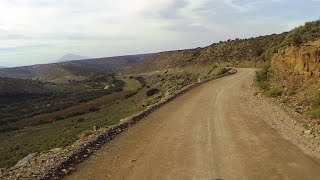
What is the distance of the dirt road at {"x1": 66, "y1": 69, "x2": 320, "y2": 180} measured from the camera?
9922 mm

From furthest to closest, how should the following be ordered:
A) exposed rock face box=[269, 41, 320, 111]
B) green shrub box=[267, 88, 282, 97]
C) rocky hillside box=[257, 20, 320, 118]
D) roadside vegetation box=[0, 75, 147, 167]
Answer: roadside vegetation box=[0, 75, 147, 167] < green shrub box=[267, 88, 282, 97] < exposed rock face box=[269, 41, 320, 111] < rocky hillside box=[257, 20, 320, 118]

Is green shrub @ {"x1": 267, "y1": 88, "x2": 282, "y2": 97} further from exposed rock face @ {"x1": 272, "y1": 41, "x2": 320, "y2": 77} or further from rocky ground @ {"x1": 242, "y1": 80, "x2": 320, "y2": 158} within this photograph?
exposed rock face @ {"x1": 272, "y1": 41, "x2": 320, "y2": 77}

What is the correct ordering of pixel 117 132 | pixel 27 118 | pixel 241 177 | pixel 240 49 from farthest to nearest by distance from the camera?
pixel 240 49
pixel 27 118
pixel 117 132
pixel 241 177

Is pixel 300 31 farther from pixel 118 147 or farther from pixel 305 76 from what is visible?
pixel 118 147

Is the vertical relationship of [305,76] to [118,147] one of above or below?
above

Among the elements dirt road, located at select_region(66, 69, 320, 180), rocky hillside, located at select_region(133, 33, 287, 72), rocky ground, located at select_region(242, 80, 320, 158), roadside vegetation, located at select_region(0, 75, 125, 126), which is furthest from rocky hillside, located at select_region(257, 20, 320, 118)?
roadside vegetation, located at select_region(0, 75, 125, 126)

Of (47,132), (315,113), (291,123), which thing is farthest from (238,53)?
(291,123)

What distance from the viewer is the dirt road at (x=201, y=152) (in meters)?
9.92

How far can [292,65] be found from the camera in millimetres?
21219

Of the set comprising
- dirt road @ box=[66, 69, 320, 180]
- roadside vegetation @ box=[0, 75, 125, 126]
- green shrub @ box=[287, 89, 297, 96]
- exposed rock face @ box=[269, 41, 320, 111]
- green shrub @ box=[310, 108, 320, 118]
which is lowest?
roadside vegetation @ box=[0, 75, 125, 126]

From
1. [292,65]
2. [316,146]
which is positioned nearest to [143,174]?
[316,146]

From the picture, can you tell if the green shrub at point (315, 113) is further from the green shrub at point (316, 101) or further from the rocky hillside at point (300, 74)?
the green shrub at point (316, 101)

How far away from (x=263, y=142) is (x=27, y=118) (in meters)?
41.7

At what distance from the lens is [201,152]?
11797 mm
